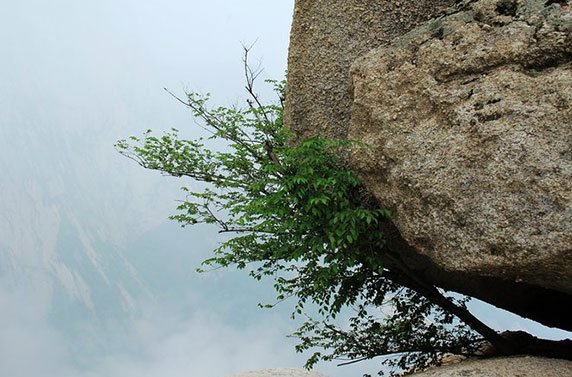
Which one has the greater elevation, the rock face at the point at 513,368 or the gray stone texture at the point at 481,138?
the gray stone texture at the point at 481,138

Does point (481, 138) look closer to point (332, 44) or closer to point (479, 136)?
point (479, 136)

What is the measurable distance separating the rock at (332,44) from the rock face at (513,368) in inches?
142

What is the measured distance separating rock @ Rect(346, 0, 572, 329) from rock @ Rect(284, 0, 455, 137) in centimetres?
106

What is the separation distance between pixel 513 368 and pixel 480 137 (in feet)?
9.65

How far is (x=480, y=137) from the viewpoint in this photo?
18.7 feet

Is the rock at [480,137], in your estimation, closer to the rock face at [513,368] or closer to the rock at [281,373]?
the rock face at [513,368]

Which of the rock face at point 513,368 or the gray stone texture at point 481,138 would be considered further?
the rock face at point 513,368

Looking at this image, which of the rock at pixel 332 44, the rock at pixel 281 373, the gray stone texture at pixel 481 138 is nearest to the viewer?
the gray stone texture at pixel 481 138

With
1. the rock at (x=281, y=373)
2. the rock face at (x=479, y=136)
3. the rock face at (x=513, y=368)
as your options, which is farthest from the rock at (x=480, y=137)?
the rock at (x=281, y=373)

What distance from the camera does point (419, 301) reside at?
10438 millimetres

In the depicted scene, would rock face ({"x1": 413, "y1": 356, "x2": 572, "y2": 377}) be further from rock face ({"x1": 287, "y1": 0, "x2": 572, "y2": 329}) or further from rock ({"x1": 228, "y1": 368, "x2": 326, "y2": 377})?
rock ({"x1": 228, "y1": 368, "x2": 326, "y2": 377})

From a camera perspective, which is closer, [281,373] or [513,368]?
[513,368]

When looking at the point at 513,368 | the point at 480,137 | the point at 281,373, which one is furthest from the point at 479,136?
the point at 281,373

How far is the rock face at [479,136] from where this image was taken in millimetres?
5379
